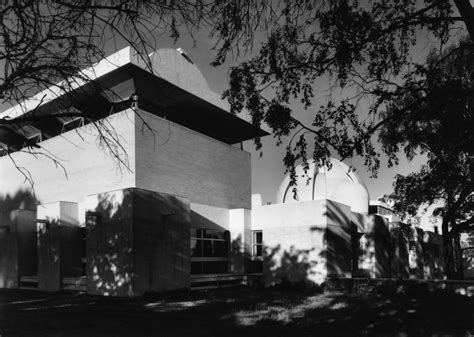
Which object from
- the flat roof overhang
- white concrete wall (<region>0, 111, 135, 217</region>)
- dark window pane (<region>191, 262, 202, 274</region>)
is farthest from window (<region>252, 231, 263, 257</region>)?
white concrete wall (<region>0, 111, 135, 217</region>)

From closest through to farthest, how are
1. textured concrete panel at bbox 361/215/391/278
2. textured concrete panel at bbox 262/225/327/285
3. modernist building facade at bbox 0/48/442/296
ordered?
modernist building facade at bbox 0/48/442/296 → textured concrete panel at bbox 262/225/327/285 → textured concrete panel at bbox 361/215/391/278

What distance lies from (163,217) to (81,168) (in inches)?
361

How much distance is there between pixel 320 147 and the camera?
9133mm

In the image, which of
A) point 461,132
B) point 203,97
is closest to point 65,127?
point 203,97

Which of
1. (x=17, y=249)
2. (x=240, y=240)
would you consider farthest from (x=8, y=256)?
(x=240, y=240)

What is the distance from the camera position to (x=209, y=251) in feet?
86.1

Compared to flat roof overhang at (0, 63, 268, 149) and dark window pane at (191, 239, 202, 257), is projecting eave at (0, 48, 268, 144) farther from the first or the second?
dark window pane at (191, 239, 202, 257)

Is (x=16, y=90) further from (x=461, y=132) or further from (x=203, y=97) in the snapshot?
(x=203, y=97)

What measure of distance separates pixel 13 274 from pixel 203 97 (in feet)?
50.7

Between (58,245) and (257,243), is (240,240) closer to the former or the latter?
(257,243)

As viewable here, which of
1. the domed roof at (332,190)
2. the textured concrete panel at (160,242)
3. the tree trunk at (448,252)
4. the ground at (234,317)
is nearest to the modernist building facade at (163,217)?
the textured concrete panel at (160,242)

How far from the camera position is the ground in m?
10.1

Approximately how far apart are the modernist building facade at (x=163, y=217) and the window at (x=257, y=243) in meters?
0.09

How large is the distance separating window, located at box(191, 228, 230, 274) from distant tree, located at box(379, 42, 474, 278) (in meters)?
10.7
